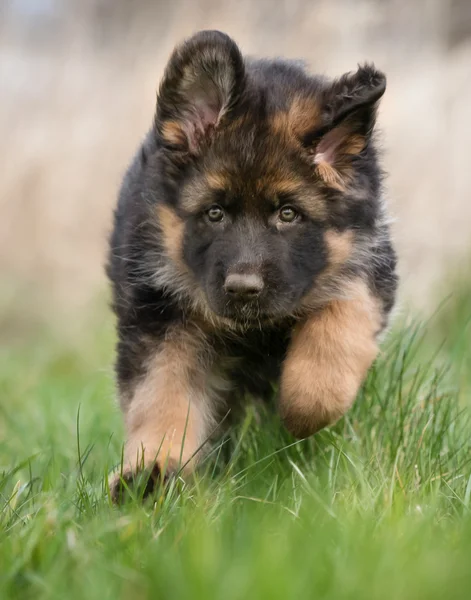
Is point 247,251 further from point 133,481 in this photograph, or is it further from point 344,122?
point 133,481

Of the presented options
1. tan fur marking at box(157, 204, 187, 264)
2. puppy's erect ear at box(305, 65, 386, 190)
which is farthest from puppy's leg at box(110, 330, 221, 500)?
puppy's erect ear at box(305, 65, 386, 190)

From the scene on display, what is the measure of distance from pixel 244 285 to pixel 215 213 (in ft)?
1.18

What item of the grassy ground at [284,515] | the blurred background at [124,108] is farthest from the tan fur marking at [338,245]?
the blurred background at [124,108]

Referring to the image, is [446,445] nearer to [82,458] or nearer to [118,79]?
[82,458]

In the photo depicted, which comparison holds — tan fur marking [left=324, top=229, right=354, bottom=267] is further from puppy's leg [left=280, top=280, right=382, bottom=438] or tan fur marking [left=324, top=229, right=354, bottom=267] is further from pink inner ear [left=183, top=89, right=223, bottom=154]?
pink inner ear [left=183, top=89, right=223, bottom=154]

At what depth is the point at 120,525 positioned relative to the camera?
248 cm

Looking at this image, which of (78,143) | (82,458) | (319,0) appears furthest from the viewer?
(78,143)

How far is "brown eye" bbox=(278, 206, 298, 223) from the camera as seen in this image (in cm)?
359

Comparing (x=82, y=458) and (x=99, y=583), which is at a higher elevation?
(x=99, y=583)

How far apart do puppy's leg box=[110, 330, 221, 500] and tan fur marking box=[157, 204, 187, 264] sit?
0.30 m

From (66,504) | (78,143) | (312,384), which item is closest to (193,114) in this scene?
(312,384)

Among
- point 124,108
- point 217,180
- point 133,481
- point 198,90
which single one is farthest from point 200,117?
point 124,108

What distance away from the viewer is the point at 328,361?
3.53 m

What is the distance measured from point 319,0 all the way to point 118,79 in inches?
95.8
